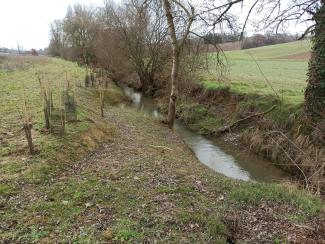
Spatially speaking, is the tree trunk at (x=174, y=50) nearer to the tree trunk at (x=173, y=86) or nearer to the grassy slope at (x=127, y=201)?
the tree trunk at (x=173, y=86)

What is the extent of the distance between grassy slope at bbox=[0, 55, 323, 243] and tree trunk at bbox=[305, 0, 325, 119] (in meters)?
5.20

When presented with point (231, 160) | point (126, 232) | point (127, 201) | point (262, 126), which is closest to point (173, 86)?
point (262, 126)

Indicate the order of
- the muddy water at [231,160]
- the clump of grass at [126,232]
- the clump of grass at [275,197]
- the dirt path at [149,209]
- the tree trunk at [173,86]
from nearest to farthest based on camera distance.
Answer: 1. the clump of grass at [126,232]
2. the dirt path at [149,209]
3. the clump of grass at [275,197]
4. the muddy water at [231,160]
5. the tree trunk at [173,86]

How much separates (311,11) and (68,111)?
9.89 m

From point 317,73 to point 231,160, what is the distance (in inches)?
191

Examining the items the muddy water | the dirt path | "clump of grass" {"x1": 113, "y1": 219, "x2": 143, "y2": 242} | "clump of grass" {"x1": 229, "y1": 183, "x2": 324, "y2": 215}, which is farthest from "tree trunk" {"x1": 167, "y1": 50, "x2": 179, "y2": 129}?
"clump of grass" {"x1": 113, "y1": 219, "x2": 143, "y2": 242}

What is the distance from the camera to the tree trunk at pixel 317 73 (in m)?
12.1

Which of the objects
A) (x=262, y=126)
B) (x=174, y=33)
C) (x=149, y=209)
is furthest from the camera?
(x=174, y=33)

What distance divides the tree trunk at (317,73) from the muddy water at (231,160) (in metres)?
2.80

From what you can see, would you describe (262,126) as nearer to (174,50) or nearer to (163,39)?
(174,50)

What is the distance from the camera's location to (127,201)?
23.2ft

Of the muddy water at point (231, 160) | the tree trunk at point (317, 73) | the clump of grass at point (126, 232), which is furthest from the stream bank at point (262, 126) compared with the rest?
the clump of grass at point (126, 232)

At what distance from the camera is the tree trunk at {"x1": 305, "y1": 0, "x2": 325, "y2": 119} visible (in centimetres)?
1212

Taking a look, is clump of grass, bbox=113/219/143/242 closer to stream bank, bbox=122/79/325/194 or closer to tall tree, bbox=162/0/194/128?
stream bank, bbox=122/79/325/194
